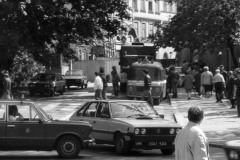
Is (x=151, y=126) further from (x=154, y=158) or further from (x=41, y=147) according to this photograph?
(x=41, y=147)

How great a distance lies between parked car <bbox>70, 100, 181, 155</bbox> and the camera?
16.2 m

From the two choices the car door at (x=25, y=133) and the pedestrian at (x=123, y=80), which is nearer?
the car door at (x=25, y=133)

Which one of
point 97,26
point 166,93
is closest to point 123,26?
point 97,26

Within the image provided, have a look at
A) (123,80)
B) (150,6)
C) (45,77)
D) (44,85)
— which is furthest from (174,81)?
(150,6)

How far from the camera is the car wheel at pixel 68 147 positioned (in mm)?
15906

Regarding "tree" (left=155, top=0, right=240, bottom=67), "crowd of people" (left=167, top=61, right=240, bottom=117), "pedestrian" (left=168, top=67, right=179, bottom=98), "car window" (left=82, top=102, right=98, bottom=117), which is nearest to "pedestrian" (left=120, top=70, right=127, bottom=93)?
"crowd of people" (left=167, top=61, right=240, bottom=117)

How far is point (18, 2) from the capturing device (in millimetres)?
38781

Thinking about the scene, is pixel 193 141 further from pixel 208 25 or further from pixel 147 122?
pixel 208 25

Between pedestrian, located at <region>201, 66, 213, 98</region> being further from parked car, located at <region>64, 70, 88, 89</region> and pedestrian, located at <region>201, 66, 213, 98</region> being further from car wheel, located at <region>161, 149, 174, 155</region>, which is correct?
parked car, located at <region>64, 70, 88, 89</region>

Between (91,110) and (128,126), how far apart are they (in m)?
1.94

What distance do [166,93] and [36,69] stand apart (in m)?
18.8

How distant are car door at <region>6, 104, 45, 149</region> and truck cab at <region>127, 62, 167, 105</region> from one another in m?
20.0

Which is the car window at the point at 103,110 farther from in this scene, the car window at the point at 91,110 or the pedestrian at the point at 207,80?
the pedestrian at the point at 207,80

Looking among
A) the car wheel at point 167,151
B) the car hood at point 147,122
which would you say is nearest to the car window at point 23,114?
the car hood at point 147,122
